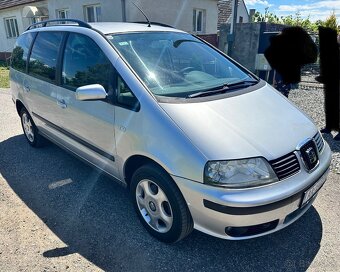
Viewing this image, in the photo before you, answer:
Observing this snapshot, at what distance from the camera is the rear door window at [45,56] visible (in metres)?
3.47

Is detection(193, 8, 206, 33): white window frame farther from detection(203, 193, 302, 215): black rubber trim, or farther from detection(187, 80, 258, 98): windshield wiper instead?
detection(203, 193, 302, 215): black rubber trim

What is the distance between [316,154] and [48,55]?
3.22 metres

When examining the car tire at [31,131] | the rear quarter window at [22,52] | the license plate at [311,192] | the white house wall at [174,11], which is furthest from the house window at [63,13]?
the license plate at [311,192]

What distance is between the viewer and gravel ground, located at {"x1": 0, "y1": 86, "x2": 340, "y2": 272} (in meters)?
2.34

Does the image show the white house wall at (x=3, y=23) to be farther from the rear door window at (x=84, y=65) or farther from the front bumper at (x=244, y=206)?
the front bumper at (x=244, y=206)

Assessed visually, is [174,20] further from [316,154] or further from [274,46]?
[316,154]

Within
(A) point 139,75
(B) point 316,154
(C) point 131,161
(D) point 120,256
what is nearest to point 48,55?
(A) point 139,75

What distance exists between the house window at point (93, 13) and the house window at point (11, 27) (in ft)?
24.3

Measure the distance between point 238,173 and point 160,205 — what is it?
2.51 ft

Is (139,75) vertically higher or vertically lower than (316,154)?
higher

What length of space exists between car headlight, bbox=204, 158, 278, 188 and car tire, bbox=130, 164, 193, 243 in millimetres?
346

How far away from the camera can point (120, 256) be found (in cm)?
242

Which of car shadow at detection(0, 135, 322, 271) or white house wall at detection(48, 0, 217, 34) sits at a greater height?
white house wall at detection(48, 0, 217, 34)

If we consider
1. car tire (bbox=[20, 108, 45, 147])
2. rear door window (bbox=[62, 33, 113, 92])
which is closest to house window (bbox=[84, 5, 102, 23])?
car tire (bbox=[20, 108, 45, 147])
